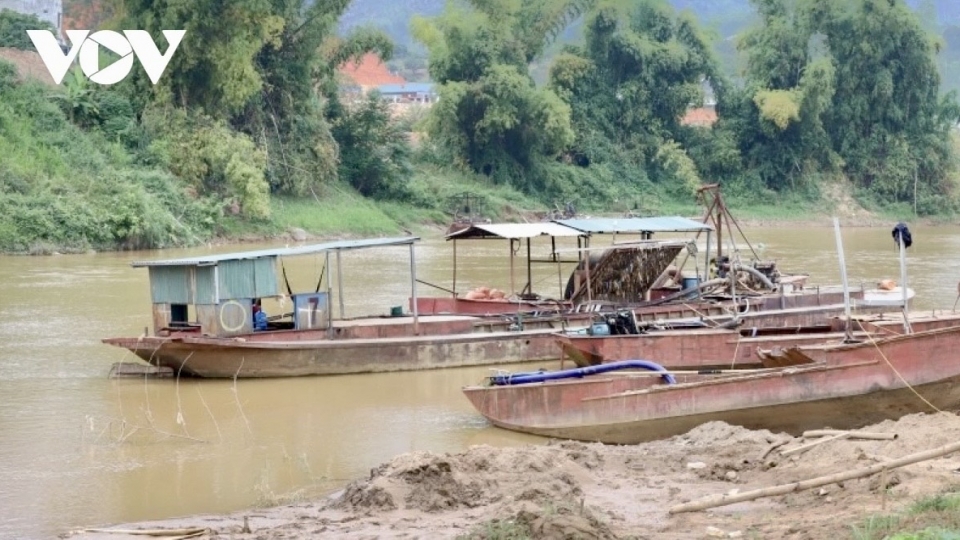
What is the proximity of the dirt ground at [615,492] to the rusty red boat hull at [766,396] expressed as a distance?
81 cm

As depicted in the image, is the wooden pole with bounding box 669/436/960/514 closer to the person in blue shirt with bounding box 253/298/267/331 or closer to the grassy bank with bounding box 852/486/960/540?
the grassy bank with bounding box 852/486/960/540

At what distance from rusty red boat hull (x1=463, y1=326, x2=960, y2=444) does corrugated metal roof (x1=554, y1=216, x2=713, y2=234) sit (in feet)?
23.7

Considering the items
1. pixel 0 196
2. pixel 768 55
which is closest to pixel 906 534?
pixel 0 196

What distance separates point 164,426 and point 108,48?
1230 inches

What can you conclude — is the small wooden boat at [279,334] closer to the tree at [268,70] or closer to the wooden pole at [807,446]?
the wooden pole at [807,446]

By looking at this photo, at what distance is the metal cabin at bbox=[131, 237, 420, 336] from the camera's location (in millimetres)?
16859

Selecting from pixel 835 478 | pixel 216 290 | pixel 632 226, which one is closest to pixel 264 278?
pixel 216 290

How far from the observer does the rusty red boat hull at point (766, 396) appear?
12.6m

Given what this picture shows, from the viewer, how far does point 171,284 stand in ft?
56.2

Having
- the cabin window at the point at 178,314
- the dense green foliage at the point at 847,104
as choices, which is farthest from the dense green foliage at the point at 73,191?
the dense green foliage at the point at 847,104

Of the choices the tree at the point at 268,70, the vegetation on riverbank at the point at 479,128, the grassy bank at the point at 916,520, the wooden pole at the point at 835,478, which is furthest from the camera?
the tree at the point at 268,70

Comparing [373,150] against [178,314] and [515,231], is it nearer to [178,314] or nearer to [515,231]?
[515,231]

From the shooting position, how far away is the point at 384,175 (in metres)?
48.4

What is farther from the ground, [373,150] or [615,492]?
[373,150]
